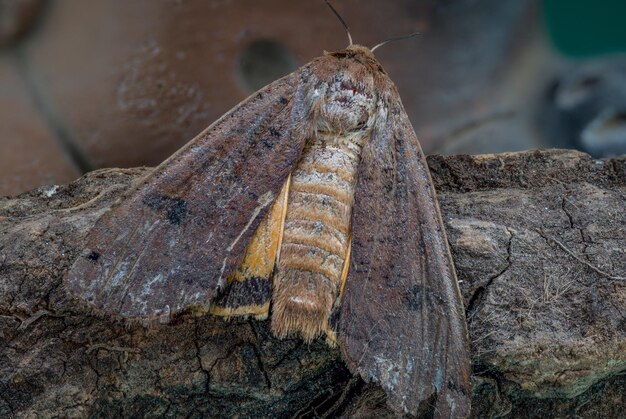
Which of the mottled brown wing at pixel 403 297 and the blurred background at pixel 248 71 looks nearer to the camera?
the mottled brown wing at pixel 403 297

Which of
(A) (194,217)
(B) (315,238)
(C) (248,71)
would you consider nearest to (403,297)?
(B) (315,238)

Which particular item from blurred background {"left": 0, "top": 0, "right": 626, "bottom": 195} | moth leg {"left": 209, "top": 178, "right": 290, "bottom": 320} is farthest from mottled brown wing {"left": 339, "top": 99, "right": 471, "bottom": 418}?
blurred background {"left": 0, "top": 0, "right": 626, "bottom": 195}

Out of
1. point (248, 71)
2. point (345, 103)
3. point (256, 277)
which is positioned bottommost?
point (256, 277)

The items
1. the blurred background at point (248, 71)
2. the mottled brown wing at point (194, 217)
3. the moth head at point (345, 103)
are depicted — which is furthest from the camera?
the blurred background at point (248, 71)

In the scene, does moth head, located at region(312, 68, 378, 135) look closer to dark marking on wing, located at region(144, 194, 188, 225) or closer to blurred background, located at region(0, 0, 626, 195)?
dark marking on wing, located at region(144, 194, 188, 225)

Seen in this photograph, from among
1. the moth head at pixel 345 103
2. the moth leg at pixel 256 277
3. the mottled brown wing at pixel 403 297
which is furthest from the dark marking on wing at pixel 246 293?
the moth head at pixel 345 103

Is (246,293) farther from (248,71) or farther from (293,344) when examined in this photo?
(248,71)

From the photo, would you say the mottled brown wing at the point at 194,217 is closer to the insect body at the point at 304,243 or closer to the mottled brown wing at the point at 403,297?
the insect body at the point at 304,243
